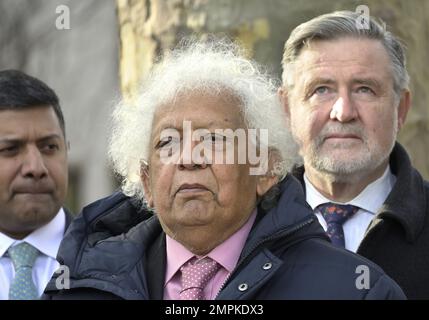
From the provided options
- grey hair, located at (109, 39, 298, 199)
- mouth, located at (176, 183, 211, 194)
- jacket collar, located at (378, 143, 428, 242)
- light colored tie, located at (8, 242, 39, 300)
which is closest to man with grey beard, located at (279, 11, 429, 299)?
jacket collar, located at (378, 143, 428, 242)

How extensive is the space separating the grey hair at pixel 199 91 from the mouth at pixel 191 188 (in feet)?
1.02

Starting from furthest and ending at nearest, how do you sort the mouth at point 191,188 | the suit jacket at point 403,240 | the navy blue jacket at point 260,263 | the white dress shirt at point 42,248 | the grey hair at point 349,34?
the white dress shirt at point 42,248, the grey hair at point 349,34, the suit jacket at point 403,240, the mouth at point 191,188, the navy blue jacket at point 260,263

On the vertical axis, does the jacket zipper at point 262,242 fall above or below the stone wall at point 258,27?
below

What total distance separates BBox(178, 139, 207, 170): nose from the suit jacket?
1027 millimetres

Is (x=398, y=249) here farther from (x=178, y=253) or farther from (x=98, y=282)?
(x=98, y=282)

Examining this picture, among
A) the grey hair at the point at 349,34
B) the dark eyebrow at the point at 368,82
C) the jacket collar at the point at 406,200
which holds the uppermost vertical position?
the grey hair at the point at 349,34

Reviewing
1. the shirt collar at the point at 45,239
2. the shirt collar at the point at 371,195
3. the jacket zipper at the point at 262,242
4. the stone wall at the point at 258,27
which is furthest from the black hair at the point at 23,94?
the jacket zipper at the point at 262,242

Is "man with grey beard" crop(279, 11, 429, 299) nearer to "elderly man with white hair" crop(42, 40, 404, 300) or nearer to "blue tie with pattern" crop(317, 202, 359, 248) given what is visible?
"blue tie with pattern" crop(317, 202, 359, 248)

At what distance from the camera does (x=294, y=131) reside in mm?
5129

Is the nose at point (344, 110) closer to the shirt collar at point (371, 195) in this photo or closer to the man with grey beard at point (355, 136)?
the man with grey beard at point (355, 136)

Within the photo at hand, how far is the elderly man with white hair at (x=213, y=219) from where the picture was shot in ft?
12.9

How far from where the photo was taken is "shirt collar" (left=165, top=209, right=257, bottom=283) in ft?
13.4

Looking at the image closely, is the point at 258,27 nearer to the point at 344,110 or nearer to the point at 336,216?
the point at 344,110

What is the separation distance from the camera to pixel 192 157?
13.2 feet
